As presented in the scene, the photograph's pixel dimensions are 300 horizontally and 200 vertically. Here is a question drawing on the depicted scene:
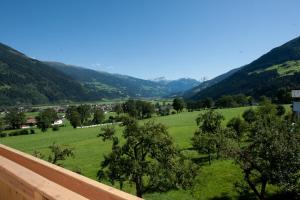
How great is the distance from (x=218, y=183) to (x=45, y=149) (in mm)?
48932

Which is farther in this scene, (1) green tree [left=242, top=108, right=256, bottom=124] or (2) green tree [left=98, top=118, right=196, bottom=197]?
(1) green tree [left=242, top=108, right=256, bottom=124]

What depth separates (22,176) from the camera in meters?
3.17

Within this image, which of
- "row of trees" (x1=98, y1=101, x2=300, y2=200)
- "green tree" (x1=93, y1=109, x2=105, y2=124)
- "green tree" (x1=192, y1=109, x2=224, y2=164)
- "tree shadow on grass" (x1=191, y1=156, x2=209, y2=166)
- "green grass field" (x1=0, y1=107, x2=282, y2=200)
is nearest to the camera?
"row of trees" (x1=98, y1=101, x2=300, y2=200)

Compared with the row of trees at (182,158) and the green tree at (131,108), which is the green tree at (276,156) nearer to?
the row of trees at (182,158)

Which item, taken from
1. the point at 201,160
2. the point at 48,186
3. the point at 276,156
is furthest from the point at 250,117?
the point at 48,186

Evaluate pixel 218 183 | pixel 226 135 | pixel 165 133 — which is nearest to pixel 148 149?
pixel 165 133

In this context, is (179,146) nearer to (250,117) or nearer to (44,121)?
(250,117)

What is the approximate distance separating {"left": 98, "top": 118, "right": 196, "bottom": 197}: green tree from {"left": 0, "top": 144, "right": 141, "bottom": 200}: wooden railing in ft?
89.3

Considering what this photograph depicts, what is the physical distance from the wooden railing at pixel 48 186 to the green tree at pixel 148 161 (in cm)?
2723

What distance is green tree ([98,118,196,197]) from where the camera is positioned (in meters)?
31.1

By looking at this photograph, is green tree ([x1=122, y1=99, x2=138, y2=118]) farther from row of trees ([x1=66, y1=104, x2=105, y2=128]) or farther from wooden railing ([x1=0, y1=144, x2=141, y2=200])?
wooden railing ([x1=0, y1=144, x2=141, y2=200])

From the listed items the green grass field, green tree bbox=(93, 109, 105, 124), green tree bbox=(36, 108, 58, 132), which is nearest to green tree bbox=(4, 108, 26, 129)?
green tree bbox=(36, 108, 58, 132)

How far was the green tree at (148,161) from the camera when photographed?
102ft

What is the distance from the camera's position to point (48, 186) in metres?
2.71
